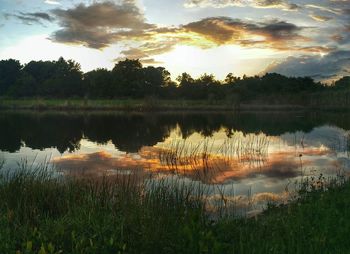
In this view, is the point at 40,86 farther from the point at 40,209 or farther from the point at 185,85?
the point at 40,209

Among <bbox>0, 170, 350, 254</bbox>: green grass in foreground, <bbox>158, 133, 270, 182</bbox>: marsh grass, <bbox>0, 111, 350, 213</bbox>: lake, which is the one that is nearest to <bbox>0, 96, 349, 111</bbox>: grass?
<bbox>0, 111, 350, 213</bbox>: lake

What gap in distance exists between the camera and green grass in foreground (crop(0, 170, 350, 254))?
7.87 metres

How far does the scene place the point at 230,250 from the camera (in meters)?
8.59

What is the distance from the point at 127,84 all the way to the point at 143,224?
99751mm

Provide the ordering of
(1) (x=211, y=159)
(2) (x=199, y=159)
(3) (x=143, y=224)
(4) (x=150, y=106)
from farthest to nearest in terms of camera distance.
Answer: (4) (x=150, y=106) < (1) (x=211, y=159) < (2) (x=199, y=159) < (3) (x=143, y=224)

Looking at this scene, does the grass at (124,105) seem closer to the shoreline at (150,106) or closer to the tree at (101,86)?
the shoreline at (150,106)

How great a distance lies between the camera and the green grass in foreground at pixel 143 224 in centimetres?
787

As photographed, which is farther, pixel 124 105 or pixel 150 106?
pixel 124 105

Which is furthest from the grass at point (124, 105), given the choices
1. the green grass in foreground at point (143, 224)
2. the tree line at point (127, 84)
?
the green grass in foreground at point (143, 224)

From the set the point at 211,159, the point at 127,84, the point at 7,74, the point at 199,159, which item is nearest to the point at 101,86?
the point at 127,84

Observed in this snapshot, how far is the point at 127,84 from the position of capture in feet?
353

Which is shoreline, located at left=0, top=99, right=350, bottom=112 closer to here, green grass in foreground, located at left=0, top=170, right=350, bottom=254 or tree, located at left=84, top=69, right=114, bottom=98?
tree, located at left=84, top=69, right=114, bottom=98

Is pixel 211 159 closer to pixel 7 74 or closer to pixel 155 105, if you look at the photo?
pixel 155 105

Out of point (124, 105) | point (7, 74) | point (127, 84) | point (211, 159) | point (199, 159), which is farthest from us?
point (7, 74)
